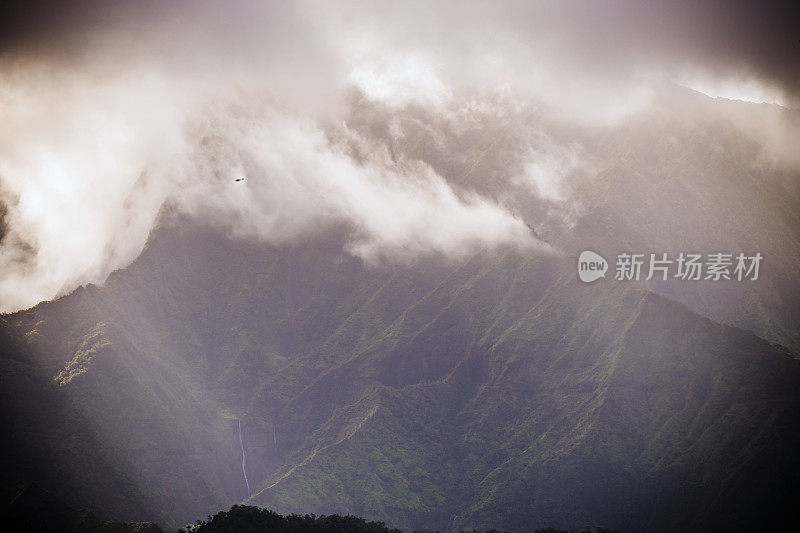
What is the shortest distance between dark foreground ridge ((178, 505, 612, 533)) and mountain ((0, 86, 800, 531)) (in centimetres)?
2015

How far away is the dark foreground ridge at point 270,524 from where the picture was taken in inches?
4867

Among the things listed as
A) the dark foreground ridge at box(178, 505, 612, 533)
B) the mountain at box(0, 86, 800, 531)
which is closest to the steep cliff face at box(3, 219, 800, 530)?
the mountain at box(0, 86, 800, 531)

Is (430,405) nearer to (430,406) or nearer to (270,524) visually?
(430,406)

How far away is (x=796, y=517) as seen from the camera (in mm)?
122500

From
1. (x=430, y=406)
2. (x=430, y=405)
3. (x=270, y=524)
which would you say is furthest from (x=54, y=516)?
(x=430, y=405)

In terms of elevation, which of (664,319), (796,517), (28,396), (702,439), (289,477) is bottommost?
(796,517)

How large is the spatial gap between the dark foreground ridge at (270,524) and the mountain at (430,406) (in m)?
20.2

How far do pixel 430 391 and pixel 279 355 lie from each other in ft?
132

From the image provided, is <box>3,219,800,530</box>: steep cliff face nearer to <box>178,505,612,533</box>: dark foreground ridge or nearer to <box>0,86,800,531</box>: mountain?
<box>0,86,800,531</box>: mountain

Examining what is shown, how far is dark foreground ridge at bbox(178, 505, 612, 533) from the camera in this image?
12362cm

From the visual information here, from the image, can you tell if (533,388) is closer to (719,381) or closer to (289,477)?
(719,381)

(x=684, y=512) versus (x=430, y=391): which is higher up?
(x=430, y=391)

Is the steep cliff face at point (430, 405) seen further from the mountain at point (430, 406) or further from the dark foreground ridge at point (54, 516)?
the dark foreground ridge at point (54, 516)

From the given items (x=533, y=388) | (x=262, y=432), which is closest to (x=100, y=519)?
(x=262, y=432)
